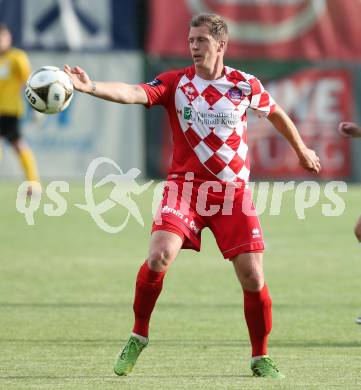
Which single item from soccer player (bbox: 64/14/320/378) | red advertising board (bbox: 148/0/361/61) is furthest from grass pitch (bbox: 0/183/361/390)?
red advertising board (bbox: 148/0/361/61)

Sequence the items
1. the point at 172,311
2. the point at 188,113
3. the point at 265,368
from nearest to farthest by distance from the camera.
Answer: the point at 265,368 → the point at 188,113 → the point at 172,311

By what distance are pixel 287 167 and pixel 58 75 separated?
13.8 m

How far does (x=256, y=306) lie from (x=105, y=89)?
142cm

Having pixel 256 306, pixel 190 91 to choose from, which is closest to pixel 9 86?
pixel 190 91

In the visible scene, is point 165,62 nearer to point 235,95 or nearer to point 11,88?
point 11,88

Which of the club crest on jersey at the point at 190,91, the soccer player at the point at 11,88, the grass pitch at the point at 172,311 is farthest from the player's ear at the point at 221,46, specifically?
the soccer player at the point at 11,88

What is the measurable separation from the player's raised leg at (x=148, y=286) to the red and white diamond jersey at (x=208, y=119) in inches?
17.0

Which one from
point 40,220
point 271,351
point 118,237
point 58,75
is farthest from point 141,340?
point 40,220

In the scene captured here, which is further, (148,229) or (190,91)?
(148,229)

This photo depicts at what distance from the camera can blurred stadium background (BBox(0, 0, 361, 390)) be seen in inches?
265

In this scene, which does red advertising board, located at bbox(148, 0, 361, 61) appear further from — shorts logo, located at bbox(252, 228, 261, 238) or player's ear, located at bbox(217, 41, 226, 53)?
shorts logo, located at bbox(252, 228, 261, 238)

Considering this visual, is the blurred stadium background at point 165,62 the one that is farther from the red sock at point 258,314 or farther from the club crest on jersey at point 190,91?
the red sock at point 258,314

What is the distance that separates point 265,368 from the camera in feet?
20.6

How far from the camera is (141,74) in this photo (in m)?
19.5
